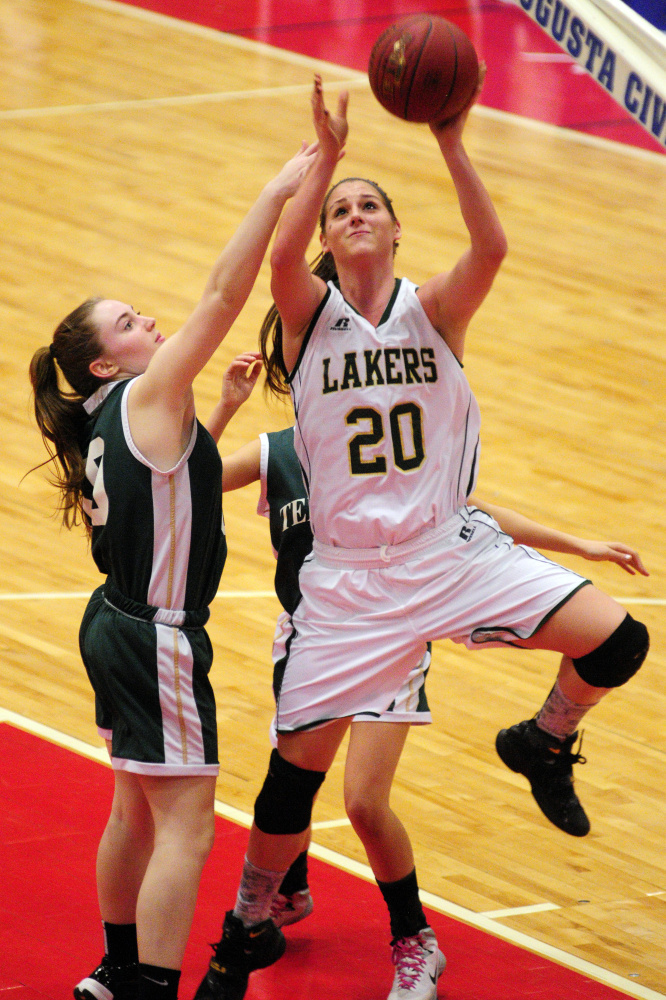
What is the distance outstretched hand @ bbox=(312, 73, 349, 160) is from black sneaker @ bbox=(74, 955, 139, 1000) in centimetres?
200

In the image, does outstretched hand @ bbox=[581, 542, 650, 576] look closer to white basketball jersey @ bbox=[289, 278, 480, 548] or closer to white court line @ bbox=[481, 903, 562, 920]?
white basketball jersey @ bbox=[289, 278, 480, 548]

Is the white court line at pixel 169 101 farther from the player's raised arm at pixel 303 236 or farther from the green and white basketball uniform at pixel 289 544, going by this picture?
the player's raised arm at pixel 303 236

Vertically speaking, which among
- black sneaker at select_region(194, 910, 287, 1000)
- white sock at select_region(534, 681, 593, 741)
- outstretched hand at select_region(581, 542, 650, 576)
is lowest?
black sneaker at select_region(194, 910, 287, 1000)

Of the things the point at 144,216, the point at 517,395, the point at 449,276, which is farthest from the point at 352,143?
the point at 449,276

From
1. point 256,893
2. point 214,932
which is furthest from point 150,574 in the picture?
A: point 214,932

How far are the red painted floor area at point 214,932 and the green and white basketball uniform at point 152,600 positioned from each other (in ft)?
2.61

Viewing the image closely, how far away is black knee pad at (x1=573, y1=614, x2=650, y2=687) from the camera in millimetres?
3832

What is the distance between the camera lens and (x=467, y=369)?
854 cm

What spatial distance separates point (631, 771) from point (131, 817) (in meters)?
2.26

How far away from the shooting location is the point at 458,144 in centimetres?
381

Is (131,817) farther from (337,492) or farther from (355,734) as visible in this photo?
(337,492)

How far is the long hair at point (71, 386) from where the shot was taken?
3.73m

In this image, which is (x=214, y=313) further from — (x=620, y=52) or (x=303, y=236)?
(x=620, y=52)

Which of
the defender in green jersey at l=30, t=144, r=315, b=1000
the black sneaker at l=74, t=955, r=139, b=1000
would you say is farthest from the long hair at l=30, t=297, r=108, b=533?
the black sneaker at l=74, t=955, r=139, b=1000
